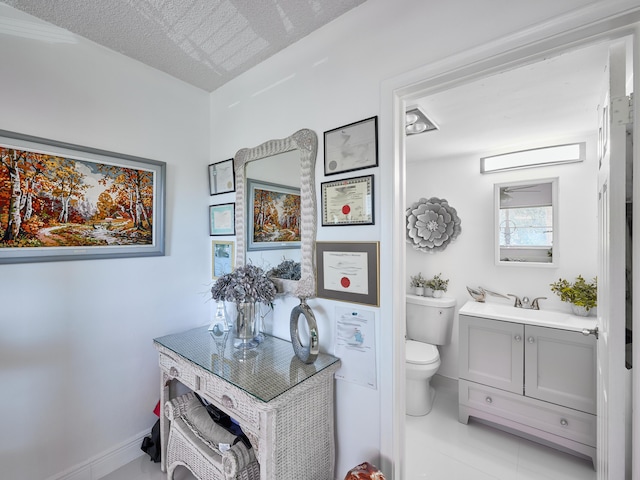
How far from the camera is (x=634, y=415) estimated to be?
84 centimetres

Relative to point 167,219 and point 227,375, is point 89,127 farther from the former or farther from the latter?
point 227,375

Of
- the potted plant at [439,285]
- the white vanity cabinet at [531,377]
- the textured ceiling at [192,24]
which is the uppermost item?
the textured ceiling at [192,24]

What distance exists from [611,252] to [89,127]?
8.01 ft

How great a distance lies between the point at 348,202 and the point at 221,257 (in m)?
1.11

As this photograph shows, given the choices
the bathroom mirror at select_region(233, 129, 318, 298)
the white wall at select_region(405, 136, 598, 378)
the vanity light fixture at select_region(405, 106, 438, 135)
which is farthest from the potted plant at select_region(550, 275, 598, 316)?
the bathroom mirror at select_region(233, 129, 318, 298)

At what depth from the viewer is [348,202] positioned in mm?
1389

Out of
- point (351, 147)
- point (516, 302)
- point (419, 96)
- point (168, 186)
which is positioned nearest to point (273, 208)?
point (351, 147)

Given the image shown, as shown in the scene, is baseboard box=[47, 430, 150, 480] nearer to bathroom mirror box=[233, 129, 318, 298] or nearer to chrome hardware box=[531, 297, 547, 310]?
bathroom mirror box=[233, 129, 318, 298]

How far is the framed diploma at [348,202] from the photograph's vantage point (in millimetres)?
1325

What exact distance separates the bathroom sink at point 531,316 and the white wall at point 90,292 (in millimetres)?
2144

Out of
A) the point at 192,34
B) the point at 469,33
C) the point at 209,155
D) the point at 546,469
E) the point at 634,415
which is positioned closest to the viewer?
the point at 634,415

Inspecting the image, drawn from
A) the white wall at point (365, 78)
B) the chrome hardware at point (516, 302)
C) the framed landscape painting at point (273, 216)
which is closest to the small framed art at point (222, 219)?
the framed landscape painting at point (273, 216)

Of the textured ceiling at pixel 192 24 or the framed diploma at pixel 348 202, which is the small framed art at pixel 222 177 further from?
the framed diploma at pixel 348 202

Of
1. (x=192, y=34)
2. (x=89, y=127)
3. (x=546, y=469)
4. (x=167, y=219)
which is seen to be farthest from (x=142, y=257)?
(x=546, y=469)
